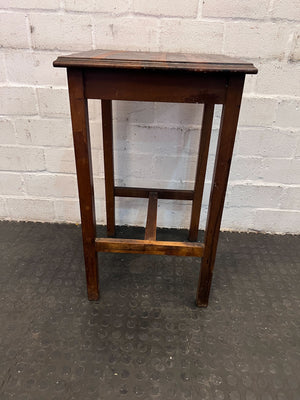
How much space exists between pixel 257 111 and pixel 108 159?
0.64 metres

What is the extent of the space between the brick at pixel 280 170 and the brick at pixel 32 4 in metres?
1.03

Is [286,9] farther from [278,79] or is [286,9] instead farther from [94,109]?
[94,109]

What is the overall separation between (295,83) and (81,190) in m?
0.93

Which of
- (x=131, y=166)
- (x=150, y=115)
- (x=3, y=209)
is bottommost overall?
(x=3, y=209)

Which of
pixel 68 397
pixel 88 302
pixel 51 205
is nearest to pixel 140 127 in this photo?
pixel 51 205

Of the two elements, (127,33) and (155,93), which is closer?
(155,93)

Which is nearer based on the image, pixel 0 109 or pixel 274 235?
pixel 0 109

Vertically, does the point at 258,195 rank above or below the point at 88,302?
above

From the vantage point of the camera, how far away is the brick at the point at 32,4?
1.05 m

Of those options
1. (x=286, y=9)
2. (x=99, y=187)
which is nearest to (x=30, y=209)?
(x=99, y=187)

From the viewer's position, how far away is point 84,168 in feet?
2.60

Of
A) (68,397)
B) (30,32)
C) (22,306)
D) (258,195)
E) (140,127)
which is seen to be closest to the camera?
(68,397)

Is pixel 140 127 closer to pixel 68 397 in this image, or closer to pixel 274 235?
pixel 274 235

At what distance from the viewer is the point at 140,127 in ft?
4.01
